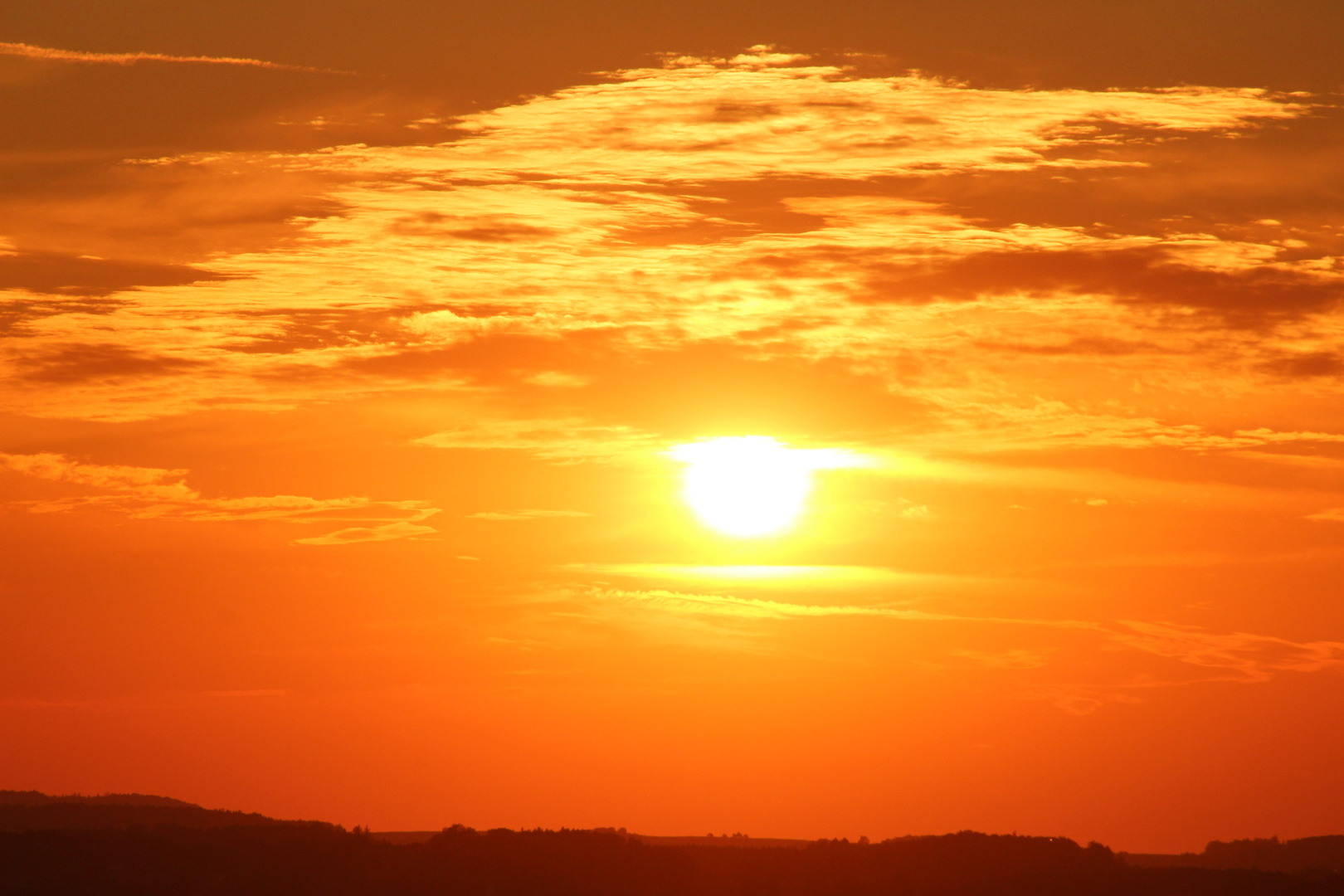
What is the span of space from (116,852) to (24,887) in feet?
22.1

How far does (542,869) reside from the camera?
110m

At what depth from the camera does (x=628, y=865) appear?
368 ft

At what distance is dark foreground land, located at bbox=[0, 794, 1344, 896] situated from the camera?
10344cm

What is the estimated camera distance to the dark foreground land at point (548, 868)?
10344 centimetres

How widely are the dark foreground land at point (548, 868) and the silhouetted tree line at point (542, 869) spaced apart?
0.40 ft

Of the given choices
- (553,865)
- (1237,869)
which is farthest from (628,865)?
(1237,869)

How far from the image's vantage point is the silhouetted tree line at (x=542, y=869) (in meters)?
103

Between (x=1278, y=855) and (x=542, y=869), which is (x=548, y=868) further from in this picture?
(x=1278, y=855)

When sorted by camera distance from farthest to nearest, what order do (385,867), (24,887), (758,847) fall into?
(758,847)
(385,867)
(24,887)

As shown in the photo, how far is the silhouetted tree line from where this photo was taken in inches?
4067

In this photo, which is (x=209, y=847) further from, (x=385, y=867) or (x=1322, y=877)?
(x=1322, y=877)

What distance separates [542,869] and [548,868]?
1.63 ft

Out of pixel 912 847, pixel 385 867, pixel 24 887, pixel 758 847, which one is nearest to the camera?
pixel 24 887

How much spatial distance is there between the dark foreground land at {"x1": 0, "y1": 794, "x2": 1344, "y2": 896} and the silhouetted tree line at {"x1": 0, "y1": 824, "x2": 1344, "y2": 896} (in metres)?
0.12
